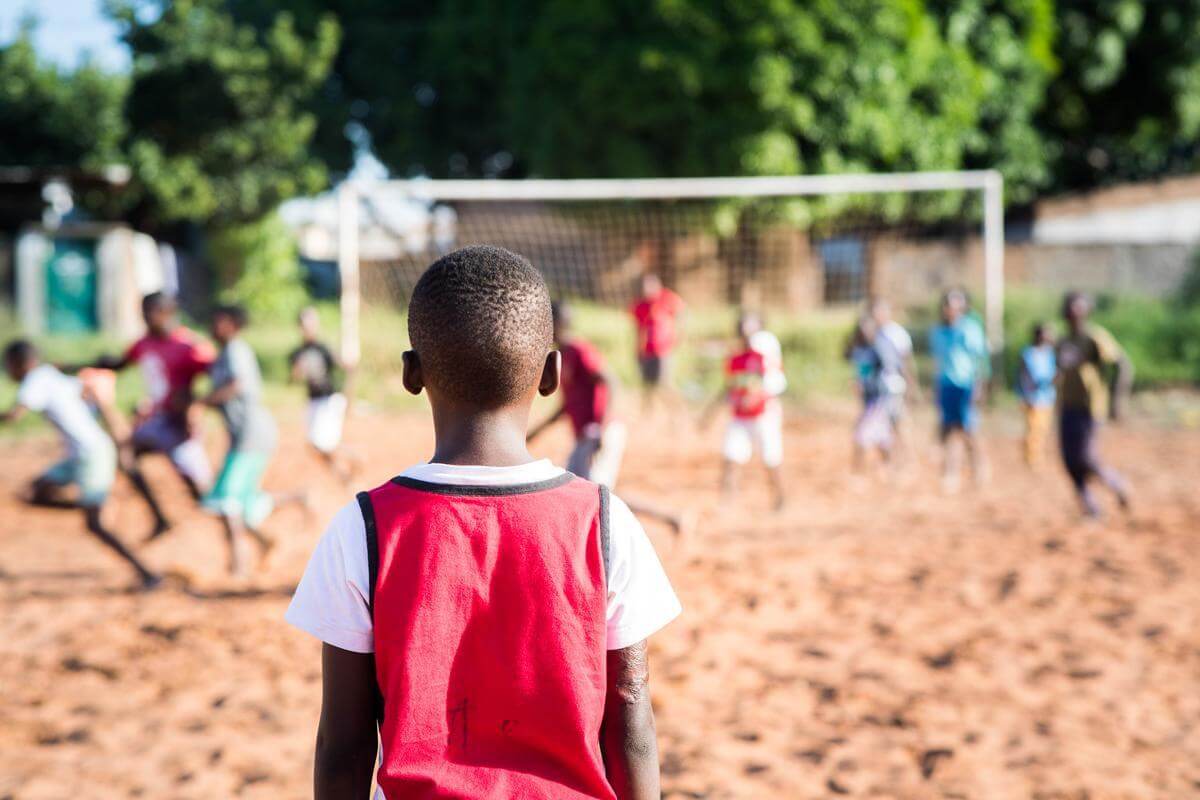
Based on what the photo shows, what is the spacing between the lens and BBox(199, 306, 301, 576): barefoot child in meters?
6.45

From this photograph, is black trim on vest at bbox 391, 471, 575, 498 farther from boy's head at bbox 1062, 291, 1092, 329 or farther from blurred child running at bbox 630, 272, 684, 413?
blurred child running at bbox 630, 272, 684, 413

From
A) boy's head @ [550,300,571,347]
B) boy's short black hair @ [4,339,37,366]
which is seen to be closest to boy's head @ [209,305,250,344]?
boy's short black hair @ [4,339,37,366]

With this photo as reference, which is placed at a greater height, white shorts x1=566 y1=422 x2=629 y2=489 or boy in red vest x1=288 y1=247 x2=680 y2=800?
boy in red vest x1=288 y1=247 x2=680 y2=800

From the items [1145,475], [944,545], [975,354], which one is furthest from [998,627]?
[1145,475]

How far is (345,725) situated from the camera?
1576 millimetres

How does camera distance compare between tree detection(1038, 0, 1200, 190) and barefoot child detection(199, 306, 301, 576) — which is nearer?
barefoot child detection(199, 306, 301, 576)

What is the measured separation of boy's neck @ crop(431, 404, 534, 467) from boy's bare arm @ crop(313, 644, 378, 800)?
31 centimetres

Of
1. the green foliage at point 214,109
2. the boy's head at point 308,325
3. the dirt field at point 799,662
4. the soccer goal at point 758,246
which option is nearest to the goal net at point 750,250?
the soccer goal at point 758,246

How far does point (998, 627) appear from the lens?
5.48 meters

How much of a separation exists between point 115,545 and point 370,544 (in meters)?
5.30

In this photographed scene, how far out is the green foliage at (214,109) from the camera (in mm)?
21672

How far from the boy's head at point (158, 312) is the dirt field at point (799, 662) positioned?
1.47 m

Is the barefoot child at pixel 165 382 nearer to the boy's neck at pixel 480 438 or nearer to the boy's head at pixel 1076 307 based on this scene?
the boy's neck at pixel 480 438

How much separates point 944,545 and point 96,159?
20389 mm
